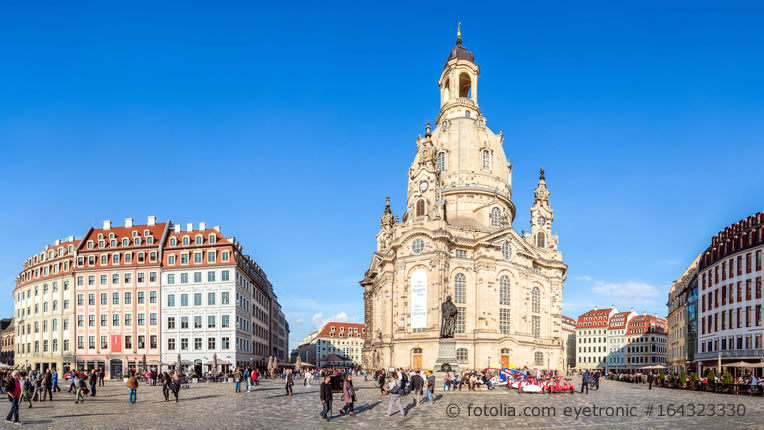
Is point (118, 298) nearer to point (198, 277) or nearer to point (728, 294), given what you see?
point (198, 277)

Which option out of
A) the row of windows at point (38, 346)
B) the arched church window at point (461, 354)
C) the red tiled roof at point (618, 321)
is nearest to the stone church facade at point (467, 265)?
the arched church window at point (461, 354)

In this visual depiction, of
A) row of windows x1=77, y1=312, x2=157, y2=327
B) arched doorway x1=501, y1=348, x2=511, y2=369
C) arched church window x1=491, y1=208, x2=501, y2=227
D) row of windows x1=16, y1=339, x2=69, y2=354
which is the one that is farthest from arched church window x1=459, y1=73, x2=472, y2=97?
row of windows x1=16, y1=339, x2=69, y2=354

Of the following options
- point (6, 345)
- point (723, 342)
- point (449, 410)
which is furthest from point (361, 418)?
point (6, 345)

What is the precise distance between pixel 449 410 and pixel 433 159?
55814 mm

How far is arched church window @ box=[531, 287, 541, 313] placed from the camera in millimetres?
85562

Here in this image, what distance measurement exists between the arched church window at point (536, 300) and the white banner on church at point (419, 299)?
18.7 meters

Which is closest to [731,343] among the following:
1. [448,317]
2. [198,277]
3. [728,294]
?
[728,294]

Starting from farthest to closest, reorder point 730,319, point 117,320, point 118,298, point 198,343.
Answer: point 118,298 < point 117,320 < point 198,343 < point 730,319

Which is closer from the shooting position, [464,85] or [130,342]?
[130,342]

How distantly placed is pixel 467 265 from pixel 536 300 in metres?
14.7

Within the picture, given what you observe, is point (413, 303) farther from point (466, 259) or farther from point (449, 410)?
point (449, 410)

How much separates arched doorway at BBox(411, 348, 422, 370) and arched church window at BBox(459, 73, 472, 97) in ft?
151

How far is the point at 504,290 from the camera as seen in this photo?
79375 millimetres

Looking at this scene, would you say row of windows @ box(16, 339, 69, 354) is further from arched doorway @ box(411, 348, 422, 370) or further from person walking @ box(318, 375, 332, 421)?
person walking @ box(318, 375, 332, 421)
